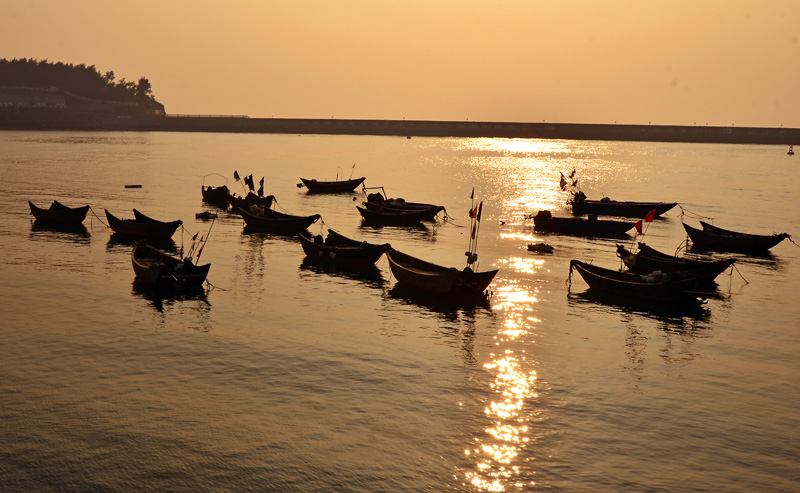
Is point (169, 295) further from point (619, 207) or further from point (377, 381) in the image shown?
point (619, 207)

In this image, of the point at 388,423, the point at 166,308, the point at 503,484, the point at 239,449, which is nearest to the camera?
the point at 503,484

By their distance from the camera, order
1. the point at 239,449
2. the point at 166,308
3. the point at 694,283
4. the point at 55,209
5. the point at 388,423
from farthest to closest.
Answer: the point at 55,209
the point at 694,283
the point at 166,308
the point at 388,423
the point at 239,449

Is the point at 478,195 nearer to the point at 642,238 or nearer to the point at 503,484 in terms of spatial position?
the point at 642,238

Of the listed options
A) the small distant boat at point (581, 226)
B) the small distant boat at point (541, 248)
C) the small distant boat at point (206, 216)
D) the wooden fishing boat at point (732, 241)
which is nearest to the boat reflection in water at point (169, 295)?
the small distant boat at point (541, 248)

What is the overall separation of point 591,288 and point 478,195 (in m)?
63.5

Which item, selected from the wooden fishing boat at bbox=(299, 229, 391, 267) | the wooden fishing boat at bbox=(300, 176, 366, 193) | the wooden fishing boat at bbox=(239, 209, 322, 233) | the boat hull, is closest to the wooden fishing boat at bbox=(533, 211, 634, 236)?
the boat hull

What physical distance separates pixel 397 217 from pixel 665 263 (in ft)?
90.2

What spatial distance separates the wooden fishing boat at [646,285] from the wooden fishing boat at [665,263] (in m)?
1.87

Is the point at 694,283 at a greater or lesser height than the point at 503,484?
greater

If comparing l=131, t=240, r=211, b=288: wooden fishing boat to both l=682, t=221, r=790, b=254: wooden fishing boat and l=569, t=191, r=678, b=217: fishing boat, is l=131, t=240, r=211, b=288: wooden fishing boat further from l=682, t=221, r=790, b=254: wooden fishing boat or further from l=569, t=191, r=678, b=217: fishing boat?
l=569, t=191, r=678, b=217: fishing boat

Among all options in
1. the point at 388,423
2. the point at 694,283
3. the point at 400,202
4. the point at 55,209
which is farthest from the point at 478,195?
the point at 388,423

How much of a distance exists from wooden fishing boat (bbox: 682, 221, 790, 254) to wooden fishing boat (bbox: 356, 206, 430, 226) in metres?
22.0

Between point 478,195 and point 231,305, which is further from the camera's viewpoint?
point 478,195

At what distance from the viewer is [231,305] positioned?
37.6 meters
